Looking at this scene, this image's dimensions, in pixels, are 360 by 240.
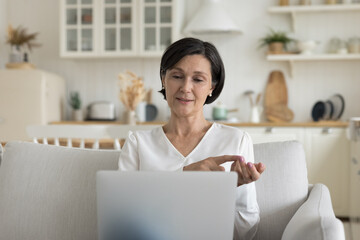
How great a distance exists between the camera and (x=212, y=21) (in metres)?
4.68

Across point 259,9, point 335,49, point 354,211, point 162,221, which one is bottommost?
point 354,211

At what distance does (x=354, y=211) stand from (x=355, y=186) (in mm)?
197

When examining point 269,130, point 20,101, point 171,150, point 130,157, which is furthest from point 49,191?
point 20,101

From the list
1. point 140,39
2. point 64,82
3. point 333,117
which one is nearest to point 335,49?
point 333,117

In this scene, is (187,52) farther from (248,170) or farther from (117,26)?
(117,26)

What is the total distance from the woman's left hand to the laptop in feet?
0.98

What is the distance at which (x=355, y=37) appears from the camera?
186 inches

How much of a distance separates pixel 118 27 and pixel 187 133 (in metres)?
3.40

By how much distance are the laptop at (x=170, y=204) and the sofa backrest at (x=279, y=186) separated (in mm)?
781

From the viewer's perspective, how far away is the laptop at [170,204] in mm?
1076

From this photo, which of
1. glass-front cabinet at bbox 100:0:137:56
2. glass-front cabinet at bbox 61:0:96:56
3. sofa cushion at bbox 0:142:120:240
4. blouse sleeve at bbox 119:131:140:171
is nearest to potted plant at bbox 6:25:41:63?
glass-front cabinet at bbox 61:0:96:56

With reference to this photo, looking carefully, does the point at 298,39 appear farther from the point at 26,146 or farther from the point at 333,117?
the point at 26,146

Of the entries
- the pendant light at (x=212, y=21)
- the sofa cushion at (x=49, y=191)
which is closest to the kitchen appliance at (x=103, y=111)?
the pendant light at (x=212, y=21)

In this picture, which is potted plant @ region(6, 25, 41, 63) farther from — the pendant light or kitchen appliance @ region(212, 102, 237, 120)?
kitchen appliance @ region(212, 102, 237, 120)
